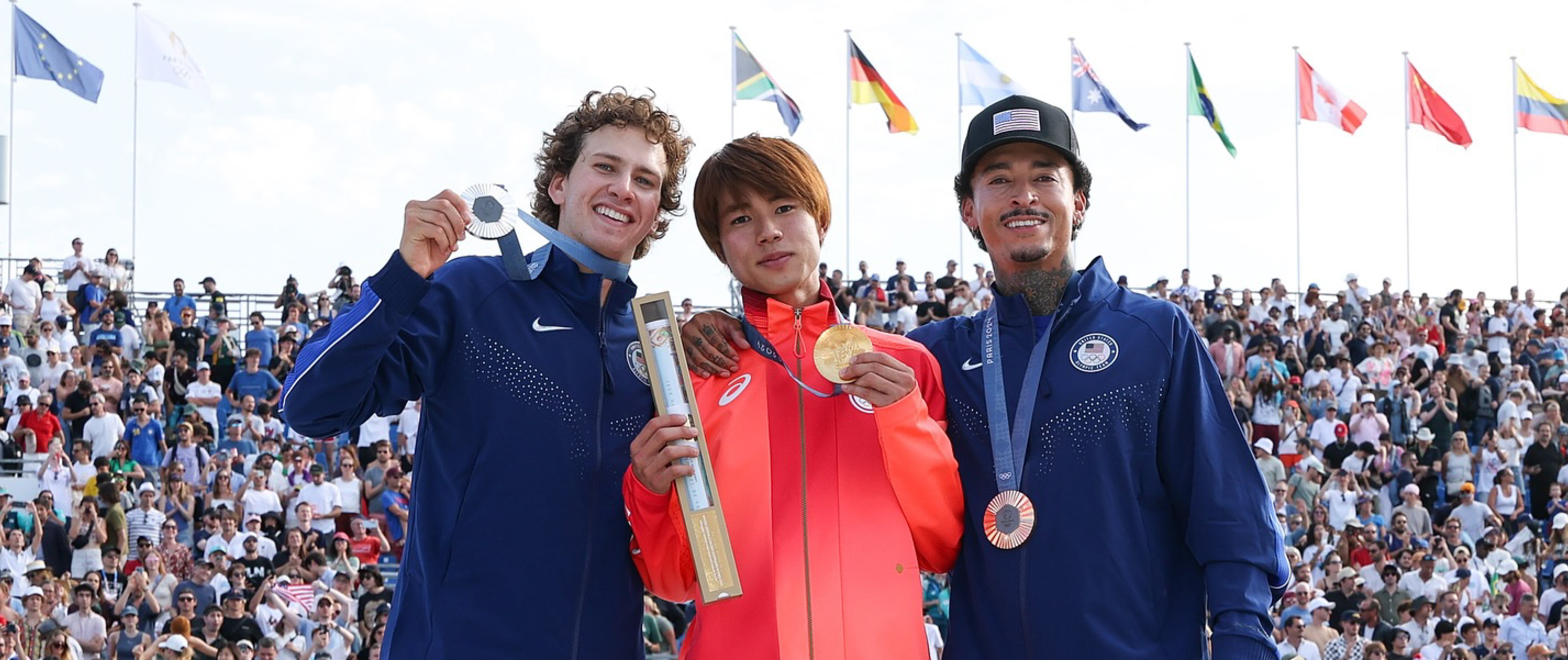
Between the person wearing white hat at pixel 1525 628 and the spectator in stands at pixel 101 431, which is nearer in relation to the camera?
the person wearing white hat at pixel 1525 628

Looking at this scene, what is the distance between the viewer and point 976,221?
4.45m

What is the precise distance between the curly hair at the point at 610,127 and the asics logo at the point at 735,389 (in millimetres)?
656

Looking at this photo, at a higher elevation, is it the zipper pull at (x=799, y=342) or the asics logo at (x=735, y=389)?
the zipper pull at (x=799, y=342)

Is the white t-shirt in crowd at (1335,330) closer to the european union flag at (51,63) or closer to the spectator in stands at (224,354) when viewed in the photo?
the spectator in stands at (224,354)

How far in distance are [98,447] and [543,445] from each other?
14.8 m

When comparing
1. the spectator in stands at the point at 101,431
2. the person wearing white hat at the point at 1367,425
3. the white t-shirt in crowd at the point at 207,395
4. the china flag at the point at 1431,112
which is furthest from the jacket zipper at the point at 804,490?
the china flag at the point at 1431,112

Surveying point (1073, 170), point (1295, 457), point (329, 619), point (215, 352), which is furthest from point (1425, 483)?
point (1073, 170)

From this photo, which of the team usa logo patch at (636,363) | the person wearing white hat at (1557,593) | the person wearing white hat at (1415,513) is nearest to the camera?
the team usa logo patch at (636,363)

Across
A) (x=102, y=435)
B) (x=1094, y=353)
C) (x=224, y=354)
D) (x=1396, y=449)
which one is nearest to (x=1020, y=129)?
(x=1094, y=353)

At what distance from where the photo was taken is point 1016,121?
4.30 meters

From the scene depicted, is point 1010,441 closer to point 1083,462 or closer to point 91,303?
point 1083,462

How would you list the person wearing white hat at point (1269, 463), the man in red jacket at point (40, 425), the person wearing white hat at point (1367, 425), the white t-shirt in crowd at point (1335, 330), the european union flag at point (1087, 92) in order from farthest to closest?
1. the european union flag at point (1087, 92)
2. the white t-shirt in crowd at point (1335, 330)
3. the person wearing white hat at point (1367, 425)
4. the person wearing white hat at point (1269, 463)
5. the man in red jacket at point (40, 425)

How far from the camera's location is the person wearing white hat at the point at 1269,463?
1905 centimetres

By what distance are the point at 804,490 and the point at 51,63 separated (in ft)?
79.6
